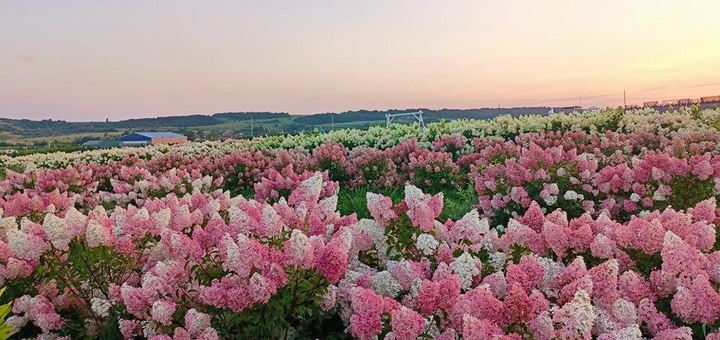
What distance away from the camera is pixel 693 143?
8750 mm

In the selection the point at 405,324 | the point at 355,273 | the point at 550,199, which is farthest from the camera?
the point at 550,199

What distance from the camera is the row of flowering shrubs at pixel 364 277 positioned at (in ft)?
7.70

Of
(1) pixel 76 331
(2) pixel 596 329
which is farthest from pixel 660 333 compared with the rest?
(1) pixel 76 331

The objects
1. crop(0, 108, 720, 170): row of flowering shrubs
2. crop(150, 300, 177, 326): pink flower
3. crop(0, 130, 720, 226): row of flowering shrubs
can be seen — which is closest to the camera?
crop(150, 300, 177, 326): pink flower

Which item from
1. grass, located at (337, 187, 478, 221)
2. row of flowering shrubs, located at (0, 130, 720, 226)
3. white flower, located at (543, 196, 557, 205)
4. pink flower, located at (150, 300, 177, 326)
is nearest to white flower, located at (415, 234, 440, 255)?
pink flower, located at (150, 300, 177, 326)

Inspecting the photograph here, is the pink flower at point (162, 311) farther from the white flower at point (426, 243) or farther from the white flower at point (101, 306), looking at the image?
the white flower at point (426, 243)

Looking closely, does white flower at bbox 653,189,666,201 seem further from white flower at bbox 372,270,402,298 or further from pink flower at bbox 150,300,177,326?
pink flower at bbox 150,300,177,326

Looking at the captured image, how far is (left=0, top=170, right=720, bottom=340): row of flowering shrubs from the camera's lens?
2.35 meters

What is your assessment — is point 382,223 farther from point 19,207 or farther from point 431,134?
point 431,134

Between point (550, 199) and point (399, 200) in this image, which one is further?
point (399, 200)

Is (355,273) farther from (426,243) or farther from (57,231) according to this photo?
(57,231)

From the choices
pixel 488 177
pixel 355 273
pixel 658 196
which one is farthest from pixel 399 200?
pixel 355 273

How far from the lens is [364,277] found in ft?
9.13

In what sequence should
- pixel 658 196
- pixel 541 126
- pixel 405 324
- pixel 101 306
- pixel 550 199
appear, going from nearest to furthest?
pixel 405 324, pixel 101 306, pixel 658 196, pixel 550 199, pixel 541 126
